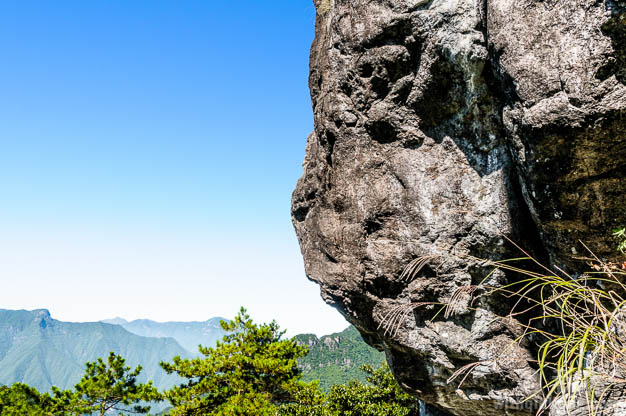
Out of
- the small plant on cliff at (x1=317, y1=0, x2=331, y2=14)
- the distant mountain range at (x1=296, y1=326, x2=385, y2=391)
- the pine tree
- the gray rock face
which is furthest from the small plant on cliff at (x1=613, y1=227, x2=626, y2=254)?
the distant mountain range at (x1=296, y1=326, x2=385, y2=391)

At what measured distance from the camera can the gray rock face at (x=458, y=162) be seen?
15.3 ft

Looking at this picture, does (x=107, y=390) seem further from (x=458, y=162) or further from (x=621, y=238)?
(x=621, y=238)

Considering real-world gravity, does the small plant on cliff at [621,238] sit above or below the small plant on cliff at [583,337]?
above

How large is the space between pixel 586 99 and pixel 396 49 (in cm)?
282

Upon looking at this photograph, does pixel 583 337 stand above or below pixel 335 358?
above

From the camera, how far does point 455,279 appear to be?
652cm

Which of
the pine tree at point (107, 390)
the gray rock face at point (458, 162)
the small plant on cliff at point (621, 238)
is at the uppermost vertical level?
the gray rock face at point (458, 162)

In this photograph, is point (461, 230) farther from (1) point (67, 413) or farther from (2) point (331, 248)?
(1) point (67, 413)

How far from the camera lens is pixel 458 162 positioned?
6391 millimetres

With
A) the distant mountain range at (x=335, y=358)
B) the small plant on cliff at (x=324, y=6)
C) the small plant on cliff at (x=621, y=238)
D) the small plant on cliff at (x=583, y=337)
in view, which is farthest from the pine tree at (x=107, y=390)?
the distant mountain range at (x=335, y=358)

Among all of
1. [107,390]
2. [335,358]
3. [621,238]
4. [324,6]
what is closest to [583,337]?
[621,238]

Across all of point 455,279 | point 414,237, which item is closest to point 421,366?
point 455,279

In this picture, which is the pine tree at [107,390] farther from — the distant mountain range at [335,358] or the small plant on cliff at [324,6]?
the distant mountain range at [335,358]

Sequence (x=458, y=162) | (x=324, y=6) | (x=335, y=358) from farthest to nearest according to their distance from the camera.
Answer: (x=335, y=358) < (x=324, y=6) < (x=458, y=162)
